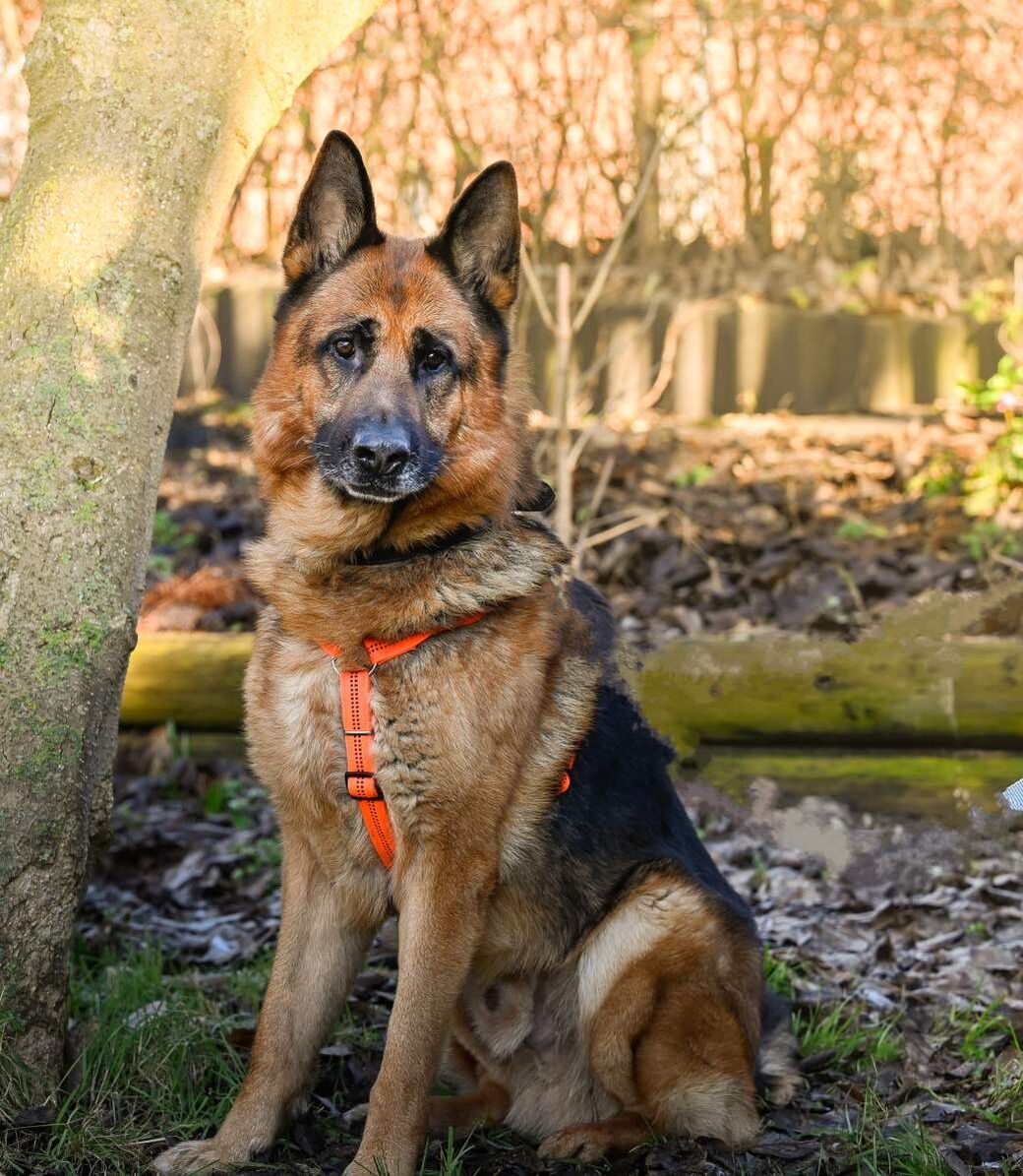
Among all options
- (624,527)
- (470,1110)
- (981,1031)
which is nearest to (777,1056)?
(981,1031)

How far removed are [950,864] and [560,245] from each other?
4000 mm

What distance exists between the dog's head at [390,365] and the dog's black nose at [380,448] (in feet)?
0.09

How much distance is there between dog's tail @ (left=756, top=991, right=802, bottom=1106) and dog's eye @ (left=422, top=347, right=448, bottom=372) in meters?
1.90

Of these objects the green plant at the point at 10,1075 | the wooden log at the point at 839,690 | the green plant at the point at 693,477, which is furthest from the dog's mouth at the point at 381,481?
the green plant at the point at 693,477

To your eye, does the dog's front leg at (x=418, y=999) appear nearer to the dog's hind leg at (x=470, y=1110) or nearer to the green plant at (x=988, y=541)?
the dog's hind leg at (x=470, y=1110)

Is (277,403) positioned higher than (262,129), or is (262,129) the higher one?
(262,129)

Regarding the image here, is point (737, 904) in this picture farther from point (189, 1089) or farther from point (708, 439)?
point (708, 439)

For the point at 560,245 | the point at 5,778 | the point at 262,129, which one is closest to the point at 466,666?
the point at 5,778

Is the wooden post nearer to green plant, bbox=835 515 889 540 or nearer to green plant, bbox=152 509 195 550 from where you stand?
green plant, bbox=835 515 889 540

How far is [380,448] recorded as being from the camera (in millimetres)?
3020

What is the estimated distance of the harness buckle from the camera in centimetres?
299

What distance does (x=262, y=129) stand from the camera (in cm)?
360

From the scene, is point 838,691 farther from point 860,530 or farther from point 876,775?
→ point 860,530

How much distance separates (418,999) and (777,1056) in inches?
42.8
